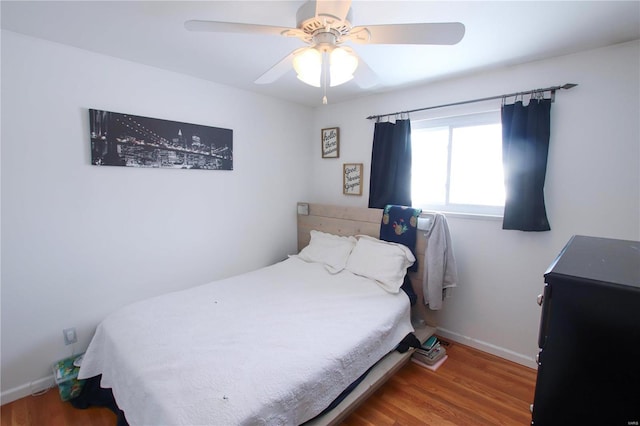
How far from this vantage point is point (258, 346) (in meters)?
1.54

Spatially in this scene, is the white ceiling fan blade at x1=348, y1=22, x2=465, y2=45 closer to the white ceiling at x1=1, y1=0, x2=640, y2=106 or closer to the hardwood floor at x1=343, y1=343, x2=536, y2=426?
the white ceiling at x1=1, y1=0, x2=640, y2=106

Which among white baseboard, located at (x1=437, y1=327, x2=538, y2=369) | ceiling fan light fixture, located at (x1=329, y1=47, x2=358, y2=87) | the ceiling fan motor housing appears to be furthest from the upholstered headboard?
the ceiling fan motor housing

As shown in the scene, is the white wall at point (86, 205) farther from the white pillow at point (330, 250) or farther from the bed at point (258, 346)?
the white pillow at point (330, 250)

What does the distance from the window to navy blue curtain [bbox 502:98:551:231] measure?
168 mm

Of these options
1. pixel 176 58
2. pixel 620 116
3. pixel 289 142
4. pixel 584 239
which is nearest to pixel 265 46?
pixel 176 58

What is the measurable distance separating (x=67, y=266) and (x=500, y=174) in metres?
3.44

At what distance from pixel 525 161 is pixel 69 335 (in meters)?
3.63

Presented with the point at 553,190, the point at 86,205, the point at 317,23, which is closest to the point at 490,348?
the point at 553,190

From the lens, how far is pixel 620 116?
72.9 inches

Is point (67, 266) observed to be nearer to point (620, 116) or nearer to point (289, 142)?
→ point (289, 142)

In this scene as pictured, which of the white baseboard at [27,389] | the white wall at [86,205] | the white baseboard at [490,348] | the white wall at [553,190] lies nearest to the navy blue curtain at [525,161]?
the white wall at [553,190]

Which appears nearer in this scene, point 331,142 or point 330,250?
point 330,250

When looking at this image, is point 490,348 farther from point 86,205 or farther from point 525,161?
point 86,205

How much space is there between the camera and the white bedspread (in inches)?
47.0
